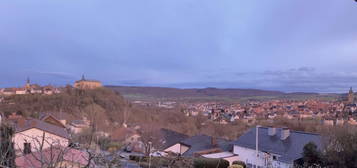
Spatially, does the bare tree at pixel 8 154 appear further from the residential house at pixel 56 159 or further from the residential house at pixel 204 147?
the residential house at pixel 204 147

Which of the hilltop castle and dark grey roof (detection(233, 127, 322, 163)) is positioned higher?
the hilltop castle

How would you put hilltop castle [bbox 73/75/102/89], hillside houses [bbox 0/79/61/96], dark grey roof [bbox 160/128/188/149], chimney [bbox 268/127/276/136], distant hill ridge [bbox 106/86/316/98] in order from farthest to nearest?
distant hill ridge [bbox 106/86/316/98]
hilltop castle [bbox 73/75/102/89]
hillside houses [bbox 0/79/61/96]
dark grey roof [bbox 160/128/188/149]
chimney [bbox 268/127/276/136]

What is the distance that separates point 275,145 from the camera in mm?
17484

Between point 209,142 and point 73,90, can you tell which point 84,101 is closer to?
point 73,90

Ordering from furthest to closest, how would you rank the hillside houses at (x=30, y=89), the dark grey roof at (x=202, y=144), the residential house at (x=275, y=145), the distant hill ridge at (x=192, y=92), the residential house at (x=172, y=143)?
the distant hill ridge at (x=192, y=92) → the hillside houses at (x=30, y=89) → the residential house at (x=172, y=143) → the dark grey roof at (x=202, y=144) → the residential house at (x=275, y=145)

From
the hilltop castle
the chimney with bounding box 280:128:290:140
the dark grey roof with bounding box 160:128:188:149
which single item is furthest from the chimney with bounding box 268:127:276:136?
the hilltop castle

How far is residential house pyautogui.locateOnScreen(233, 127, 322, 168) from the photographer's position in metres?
15.8

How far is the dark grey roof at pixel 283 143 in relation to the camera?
51.9ft

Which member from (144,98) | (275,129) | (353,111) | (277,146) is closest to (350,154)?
(277,146)

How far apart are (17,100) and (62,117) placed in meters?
15.5

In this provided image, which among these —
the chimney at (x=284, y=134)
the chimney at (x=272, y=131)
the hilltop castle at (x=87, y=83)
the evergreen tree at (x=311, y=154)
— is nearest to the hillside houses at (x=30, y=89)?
the hilltop castle at (x=87, y=83)

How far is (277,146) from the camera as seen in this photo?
17250mm

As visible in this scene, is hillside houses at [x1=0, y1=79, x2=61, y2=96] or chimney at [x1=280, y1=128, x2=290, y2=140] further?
hillside houses at [x1=0, y1=79, x2=61, y2=96]

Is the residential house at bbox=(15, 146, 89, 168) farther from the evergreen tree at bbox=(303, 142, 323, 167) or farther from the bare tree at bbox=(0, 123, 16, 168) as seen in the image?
the evergreen tree at bbox=(303, 142, 323, 167)
